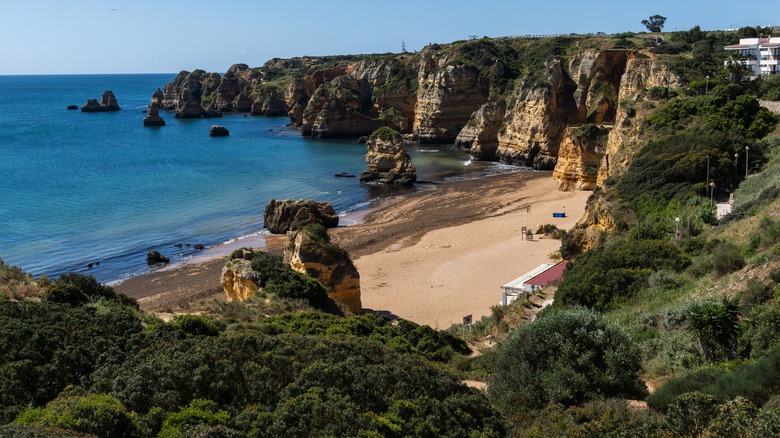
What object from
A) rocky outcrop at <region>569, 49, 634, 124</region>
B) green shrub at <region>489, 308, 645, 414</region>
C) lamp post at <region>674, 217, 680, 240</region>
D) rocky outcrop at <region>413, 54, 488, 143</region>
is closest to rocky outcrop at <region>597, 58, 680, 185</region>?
rocky outcrop at <region>569, 49, 634, 124</region>

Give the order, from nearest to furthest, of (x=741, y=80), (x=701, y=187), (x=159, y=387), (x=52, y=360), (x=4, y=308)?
(x=159, y=387)
(x=52, y=360)
(x=4, y=308)
(x=701, y=187)
(x=741, y=80)

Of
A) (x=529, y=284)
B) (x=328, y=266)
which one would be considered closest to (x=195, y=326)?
(x=328, y=266)

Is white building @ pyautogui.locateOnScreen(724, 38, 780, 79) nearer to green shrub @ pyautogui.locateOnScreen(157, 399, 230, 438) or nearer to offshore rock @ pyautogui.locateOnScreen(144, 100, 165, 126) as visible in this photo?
green shrub @ pyautogui.locateOnScreen(157, 399, 230, 438)

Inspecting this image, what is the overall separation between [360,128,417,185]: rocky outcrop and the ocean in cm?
191

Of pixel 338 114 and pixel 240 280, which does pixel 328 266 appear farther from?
pixel 338 114

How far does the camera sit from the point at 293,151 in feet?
245

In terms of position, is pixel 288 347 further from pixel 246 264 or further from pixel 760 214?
pixel 760 214

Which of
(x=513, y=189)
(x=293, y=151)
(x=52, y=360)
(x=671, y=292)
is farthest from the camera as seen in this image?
(x=293, y=151)

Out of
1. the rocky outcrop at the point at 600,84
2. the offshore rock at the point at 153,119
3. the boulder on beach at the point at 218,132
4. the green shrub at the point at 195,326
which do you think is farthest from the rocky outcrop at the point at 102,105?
the green shrub at the point at 195,326

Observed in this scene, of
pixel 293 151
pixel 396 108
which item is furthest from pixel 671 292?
pixel 396 108

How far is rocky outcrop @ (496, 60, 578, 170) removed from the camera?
6188cm

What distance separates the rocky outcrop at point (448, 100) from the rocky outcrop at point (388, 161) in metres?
22.5

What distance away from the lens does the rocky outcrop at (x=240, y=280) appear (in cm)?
2311

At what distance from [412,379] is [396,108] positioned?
77.9 m
